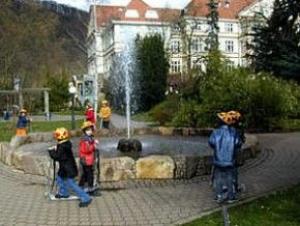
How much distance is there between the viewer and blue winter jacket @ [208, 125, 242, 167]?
9461 mm

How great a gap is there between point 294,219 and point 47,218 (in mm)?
3614

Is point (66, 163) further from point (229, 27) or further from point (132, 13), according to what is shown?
point (229, 27)

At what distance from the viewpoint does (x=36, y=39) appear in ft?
194

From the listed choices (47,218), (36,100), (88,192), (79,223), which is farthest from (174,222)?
(36,100)

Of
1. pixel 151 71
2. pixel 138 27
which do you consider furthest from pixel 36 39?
pixel 138 27

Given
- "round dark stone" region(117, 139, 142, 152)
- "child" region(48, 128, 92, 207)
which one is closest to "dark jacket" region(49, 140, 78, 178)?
"child" region(48, 128, 92, 207)

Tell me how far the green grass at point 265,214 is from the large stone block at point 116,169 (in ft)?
10.6

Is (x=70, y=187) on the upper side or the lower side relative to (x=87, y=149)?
lower

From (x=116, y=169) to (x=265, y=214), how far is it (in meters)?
4.15

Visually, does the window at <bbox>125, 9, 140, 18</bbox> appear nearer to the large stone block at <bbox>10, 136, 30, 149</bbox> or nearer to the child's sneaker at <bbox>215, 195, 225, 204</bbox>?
the large stone block at <bbox>10, 136, 30, 149</bbox>

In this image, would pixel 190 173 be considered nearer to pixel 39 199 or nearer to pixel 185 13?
pixel 39 199

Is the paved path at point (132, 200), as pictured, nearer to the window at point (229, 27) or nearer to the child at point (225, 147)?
the child at point (225, 147)

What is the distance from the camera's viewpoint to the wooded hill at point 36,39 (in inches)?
2153

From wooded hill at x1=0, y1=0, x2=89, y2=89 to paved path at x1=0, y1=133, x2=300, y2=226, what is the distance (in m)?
39.7
